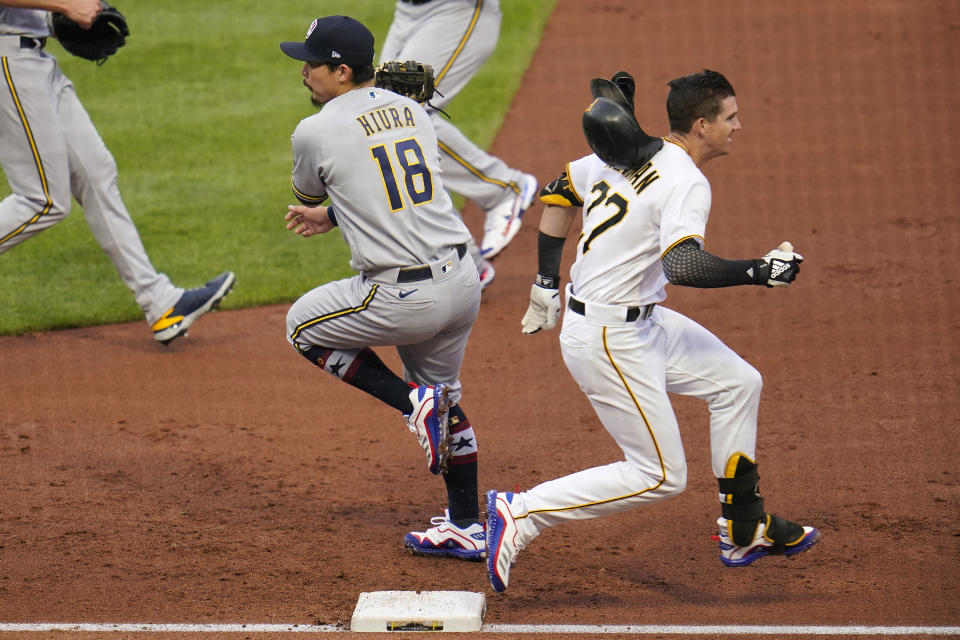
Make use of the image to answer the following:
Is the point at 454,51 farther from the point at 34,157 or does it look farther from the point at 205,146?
the point at 205,146

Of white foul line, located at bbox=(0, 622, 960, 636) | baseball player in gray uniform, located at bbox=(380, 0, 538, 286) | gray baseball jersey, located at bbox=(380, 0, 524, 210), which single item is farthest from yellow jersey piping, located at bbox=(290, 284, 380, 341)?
gray baseball jersey, located at bbox=(380, 0, 524, 210)

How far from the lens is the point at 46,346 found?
6.83 metres

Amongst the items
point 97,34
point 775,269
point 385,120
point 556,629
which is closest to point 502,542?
point 556,629

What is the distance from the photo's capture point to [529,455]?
545 centimetres

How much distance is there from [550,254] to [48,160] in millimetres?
3036

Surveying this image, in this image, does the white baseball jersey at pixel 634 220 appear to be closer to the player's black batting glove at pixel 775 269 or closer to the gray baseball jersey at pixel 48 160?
the player's black batting glove at pixel 775 269

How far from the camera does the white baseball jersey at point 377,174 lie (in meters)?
4.25

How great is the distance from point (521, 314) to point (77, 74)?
269 inches

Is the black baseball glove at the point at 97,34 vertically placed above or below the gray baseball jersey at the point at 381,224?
below

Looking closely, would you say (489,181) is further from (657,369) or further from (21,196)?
(657,369)

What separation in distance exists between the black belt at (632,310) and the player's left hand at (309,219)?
0.95 m

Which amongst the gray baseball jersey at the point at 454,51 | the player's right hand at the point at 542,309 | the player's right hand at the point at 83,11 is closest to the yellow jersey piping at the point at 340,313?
the player's right hand at the point at 542,309

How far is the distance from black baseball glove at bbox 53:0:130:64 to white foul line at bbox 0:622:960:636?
3.45m

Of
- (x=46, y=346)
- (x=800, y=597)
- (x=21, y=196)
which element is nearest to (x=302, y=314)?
(x=800, y=597)
